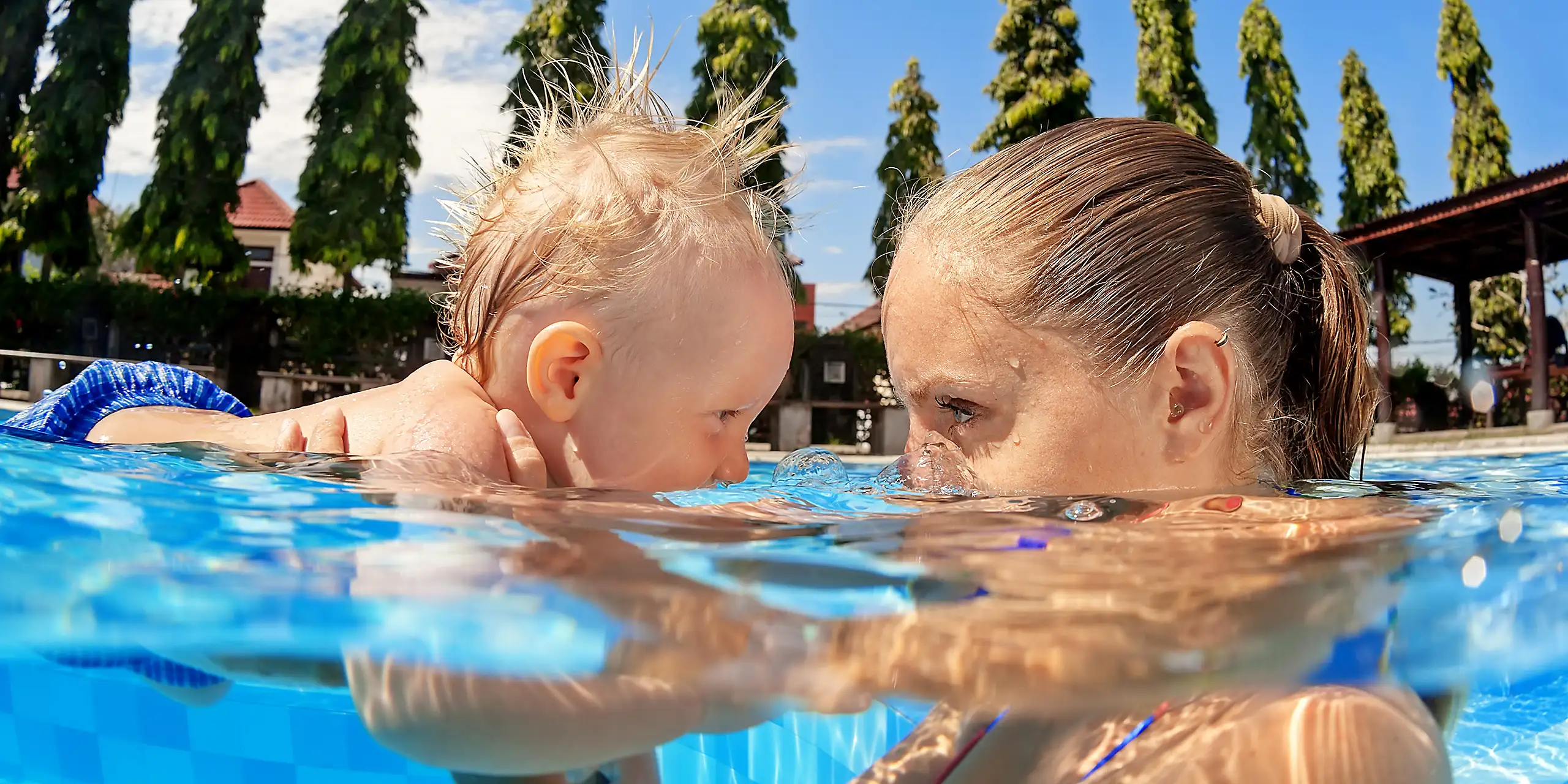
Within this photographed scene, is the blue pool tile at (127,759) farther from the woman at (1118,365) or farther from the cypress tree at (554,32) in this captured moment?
the cypress tree at (554,32)

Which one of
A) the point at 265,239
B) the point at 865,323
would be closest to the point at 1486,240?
the point at 865,323

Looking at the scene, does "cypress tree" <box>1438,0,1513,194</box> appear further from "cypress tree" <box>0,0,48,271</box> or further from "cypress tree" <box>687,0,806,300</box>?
"cypress tree" <box>0,0,48,271</box>

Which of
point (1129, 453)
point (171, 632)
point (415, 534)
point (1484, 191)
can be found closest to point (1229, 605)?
point (1129, 453)

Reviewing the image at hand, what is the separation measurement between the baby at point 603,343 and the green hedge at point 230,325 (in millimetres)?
13353

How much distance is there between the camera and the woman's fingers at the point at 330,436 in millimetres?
1999

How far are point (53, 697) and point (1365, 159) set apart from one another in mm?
32744

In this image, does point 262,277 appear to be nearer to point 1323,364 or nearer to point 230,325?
point 230,325

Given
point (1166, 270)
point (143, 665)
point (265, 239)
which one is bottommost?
point (143, 665)

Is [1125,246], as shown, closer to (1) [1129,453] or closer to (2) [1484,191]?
(1) [1129,453]

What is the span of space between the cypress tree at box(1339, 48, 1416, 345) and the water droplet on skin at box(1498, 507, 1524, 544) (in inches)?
1161

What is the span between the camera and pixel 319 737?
154 centimetres

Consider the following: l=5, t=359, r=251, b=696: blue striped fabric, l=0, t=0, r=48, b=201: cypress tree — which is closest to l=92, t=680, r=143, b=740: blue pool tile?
l=5, t=359, r=251, b=696: blue striped fabric

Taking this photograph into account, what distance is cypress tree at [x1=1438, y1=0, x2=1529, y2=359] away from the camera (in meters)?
25.0

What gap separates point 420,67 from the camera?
1975 centimetres
